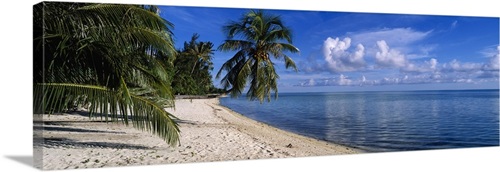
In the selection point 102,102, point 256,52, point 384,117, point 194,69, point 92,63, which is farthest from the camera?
point 384,117

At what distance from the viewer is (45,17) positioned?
252 inches

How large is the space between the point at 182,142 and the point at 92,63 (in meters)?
1.67

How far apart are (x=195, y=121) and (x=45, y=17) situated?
2.29 meters

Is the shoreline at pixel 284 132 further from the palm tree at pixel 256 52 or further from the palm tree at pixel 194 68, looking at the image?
the palm tree at pixel 194 68

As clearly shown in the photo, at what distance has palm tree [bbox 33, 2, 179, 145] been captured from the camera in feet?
20.8

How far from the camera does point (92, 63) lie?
20.6ft

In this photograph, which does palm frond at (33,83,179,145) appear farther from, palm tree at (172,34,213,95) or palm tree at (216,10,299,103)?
palm tree at (216,10,299,103)

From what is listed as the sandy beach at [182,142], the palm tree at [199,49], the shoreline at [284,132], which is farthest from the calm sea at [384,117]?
the palm tree at [199,49]

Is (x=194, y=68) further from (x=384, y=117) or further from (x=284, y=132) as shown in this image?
(x=384, y=117)

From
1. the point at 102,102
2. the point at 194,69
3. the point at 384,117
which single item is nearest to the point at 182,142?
the point at 194,69

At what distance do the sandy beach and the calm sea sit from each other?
150 mm

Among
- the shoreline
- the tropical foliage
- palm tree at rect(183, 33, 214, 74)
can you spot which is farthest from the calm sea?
palm tree at rect(183, 33, 214, 74)

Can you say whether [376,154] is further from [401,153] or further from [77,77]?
[77,77]

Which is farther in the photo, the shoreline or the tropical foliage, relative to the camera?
the shoreline
